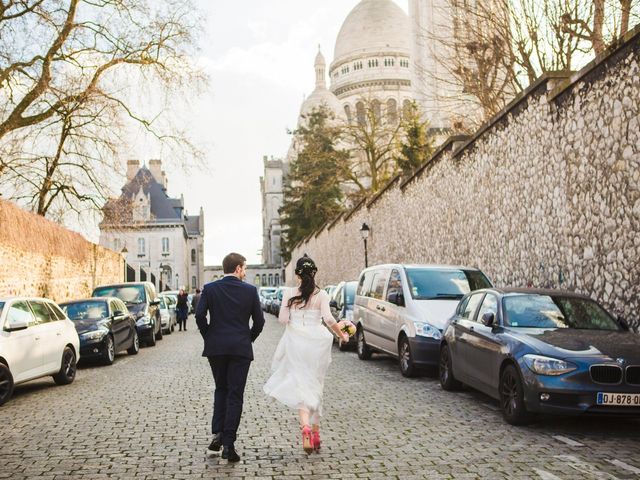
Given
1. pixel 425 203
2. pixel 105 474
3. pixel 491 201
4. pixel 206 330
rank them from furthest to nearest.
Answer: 1. pixel 425 203
2. pixel 491 201
3. pixel 206 330
4. pixel 105 474

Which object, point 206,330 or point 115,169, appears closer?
point 206,330

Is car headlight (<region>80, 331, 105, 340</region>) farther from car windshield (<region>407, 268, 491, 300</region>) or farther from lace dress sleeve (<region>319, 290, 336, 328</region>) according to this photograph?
lace dress sleeve (<region>319, 290, 336, 328</region>)

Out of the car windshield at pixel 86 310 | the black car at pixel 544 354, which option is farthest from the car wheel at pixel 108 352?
the black car at pixel 544 354

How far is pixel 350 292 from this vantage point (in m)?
20.4

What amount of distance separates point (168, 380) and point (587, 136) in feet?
26.3

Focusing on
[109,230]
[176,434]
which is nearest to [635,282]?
[176,434]

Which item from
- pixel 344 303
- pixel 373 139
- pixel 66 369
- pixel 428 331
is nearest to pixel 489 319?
pixel 428 331

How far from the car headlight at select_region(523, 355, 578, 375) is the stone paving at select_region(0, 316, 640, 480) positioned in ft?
2.00

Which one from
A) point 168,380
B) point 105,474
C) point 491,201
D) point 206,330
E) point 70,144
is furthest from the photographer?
point 70,144

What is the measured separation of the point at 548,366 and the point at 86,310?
12.2 metres

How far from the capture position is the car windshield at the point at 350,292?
66.0 ft

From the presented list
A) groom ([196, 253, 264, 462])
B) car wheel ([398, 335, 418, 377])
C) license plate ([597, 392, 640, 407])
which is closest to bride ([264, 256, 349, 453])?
groom ([196, 253, 264, 462])

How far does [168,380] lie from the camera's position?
13.0 metres

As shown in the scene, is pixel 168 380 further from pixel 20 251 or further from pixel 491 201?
pixel 20 251
